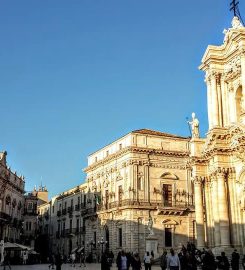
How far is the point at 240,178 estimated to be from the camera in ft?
78.5

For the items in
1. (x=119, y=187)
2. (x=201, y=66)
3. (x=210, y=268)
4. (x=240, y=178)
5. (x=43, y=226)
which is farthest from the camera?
(x=43, y=226)

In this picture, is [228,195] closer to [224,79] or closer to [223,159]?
[223,159]

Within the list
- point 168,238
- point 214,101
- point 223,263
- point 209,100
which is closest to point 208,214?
point 214,101

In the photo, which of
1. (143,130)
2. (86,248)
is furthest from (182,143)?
(86,248)

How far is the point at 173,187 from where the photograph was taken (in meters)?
43.7

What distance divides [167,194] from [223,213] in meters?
19.7

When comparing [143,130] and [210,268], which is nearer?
[210,268]

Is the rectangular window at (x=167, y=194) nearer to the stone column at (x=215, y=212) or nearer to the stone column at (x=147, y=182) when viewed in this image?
the stone column at (x=147, y=182)

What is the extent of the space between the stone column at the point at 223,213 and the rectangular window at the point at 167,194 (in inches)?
751

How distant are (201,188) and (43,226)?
50.5 meters

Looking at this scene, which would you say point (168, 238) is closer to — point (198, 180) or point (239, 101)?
point (198, 180)

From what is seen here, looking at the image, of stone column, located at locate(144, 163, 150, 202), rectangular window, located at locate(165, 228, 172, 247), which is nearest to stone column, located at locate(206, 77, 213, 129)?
stone column, located at locate(144, 163, 150, 202)

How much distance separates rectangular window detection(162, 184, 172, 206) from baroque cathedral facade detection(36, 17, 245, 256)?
0.30 feet

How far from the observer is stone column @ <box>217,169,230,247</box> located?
77.5ft
